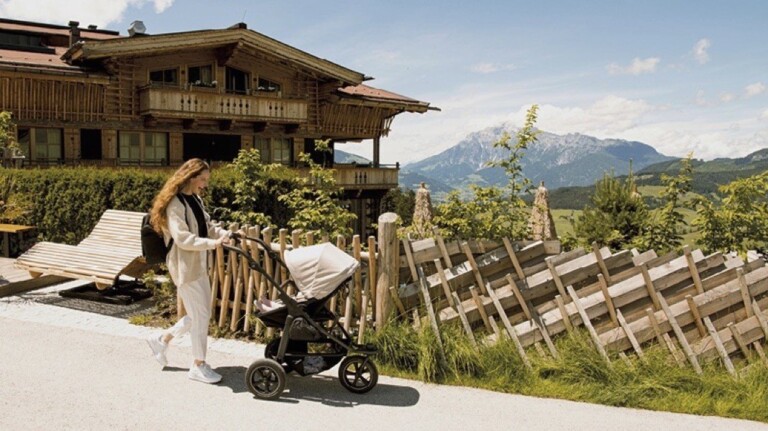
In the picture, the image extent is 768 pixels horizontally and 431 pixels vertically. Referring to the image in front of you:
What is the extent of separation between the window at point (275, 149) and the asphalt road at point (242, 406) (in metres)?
22.6

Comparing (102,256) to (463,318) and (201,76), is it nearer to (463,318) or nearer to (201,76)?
(463,318)

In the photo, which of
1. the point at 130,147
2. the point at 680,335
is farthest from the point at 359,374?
the point at 130,147

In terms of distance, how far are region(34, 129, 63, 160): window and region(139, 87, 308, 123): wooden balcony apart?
315cm

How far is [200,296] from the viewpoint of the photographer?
6.47 meters

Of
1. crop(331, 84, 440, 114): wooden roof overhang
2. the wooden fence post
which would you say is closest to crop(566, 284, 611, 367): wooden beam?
the wooden fence post

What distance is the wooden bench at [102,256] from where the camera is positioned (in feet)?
32.1

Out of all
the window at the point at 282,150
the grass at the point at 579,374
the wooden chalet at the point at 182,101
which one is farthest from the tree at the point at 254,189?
the window at the point at 282,150

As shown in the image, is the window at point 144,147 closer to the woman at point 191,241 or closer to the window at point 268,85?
the window at point 268,85

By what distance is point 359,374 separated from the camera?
625cm

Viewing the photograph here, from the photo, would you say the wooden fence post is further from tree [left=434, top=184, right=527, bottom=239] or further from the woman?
the woman

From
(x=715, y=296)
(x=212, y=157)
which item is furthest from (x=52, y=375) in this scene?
(x=212, y=157)

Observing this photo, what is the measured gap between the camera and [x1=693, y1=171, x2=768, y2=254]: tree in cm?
821

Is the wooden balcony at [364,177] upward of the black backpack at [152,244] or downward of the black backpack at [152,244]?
upward

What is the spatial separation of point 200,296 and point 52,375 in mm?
1776
